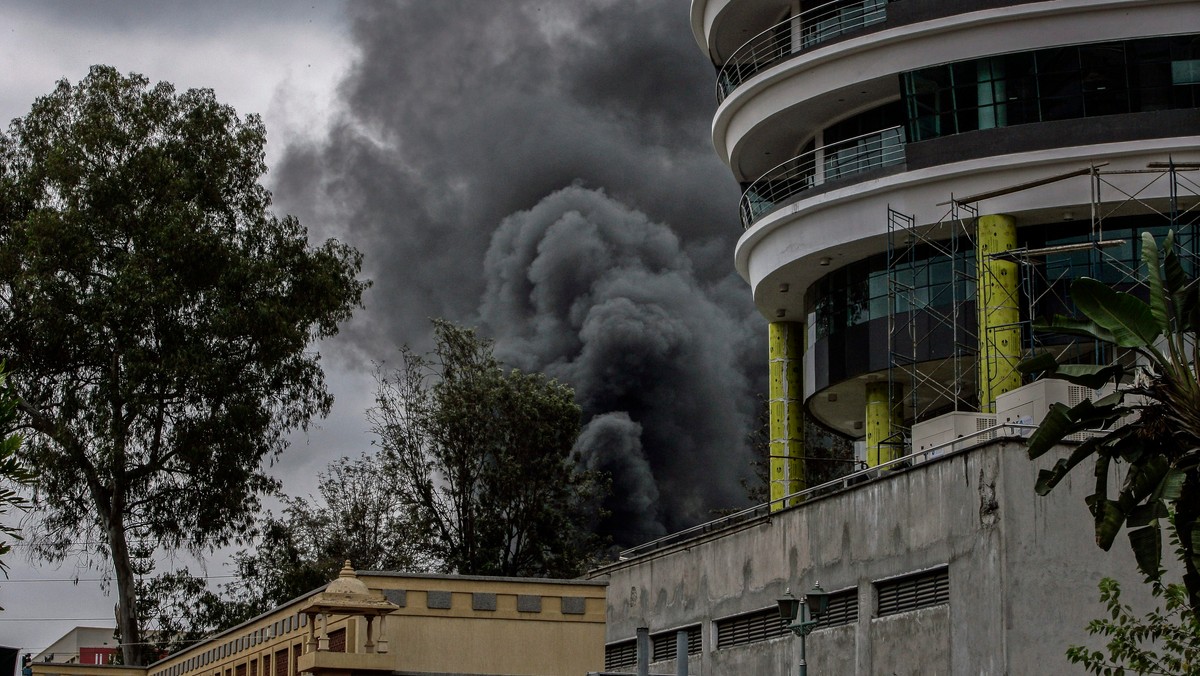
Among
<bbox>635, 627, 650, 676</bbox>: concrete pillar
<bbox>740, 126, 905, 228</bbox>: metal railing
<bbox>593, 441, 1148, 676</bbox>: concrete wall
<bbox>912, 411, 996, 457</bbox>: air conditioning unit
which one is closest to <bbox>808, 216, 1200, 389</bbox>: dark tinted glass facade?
<bbox>740, 126, 905, 228</bbox>: metal railing

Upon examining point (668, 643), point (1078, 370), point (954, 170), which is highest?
point (954, 170)

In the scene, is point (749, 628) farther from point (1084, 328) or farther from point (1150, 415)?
point (1150, 415)

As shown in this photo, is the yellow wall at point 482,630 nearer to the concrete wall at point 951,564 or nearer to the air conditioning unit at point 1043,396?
the concrete wall at point 951,564

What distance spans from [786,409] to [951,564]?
20.0 metres

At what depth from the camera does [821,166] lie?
5097 cm

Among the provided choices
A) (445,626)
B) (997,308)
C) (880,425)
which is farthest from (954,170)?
(445,626)

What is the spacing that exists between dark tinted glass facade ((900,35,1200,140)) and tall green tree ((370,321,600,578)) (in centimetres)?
2268

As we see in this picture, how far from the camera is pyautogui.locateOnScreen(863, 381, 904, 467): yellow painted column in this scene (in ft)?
167

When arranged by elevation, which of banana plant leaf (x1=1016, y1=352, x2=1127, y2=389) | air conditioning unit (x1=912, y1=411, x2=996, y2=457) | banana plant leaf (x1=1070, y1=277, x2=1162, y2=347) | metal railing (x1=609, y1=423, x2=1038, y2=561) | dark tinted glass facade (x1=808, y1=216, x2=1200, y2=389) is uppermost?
dark tinted glass facade (x1=808, y1=216, x2=1200, y2=389)

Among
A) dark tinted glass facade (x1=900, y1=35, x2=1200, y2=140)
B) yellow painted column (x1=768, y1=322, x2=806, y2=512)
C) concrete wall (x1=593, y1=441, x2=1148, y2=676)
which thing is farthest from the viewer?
yellow painted column (x1=768, y1=322, x2=806, y2=512)

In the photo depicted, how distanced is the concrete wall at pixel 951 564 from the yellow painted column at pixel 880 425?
28.2 ft

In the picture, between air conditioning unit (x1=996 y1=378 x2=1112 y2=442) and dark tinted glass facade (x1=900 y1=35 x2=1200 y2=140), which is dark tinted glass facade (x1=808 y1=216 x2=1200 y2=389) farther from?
air conditioning unit (x1=996 y1=378 x2=1112 y2=442)

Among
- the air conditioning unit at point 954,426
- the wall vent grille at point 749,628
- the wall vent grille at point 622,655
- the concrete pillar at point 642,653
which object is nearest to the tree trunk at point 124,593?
the wall vent grille at point 622,655

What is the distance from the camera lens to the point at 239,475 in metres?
54.9
